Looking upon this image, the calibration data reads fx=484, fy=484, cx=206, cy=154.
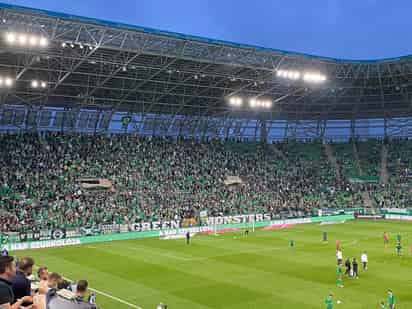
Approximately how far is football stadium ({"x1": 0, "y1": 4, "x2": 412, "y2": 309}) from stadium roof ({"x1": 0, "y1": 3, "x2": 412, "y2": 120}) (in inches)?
8.1

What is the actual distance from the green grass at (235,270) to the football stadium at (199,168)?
181 millimetres

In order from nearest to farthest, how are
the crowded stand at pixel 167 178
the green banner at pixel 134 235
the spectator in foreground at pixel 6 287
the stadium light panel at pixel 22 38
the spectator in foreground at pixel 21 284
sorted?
the spectator in foreground at pixel 6 287 < the spectator in foreground at pixel 21 284 < the stadium light panel at pixel 22 38 < the green banner at pixel 134 235 < the crowded stand at pixel 167 178

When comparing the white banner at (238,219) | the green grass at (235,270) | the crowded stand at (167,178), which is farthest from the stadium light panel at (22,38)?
the white banner at (238,219)

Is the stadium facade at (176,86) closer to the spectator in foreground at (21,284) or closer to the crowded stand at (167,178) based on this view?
the crowded stand at (167,178)

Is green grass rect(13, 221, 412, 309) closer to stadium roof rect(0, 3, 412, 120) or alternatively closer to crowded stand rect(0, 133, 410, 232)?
crowded stand rect(0, 133, 410, 232)

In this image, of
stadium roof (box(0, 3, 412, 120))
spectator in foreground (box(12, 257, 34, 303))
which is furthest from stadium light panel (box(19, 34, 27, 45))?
spectator in foreground (box(12, 257, 34, 303))

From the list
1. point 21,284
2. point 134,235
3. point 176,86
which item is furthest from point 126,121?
point 21,284

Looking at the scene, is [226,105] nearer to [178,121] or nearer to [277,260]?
[178,121]

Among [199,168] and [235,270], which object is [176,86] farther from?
[235,270]

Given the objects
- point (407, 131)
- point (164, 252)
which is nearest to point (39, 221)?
point (164, 252)

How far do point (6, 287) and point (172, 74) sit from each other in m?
51.0

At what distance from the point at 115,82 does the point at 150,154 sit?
14278 millimetres

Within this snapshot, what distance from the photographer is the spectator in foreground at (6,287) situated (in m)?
6.16

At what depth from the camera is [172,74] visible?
2206 inches
